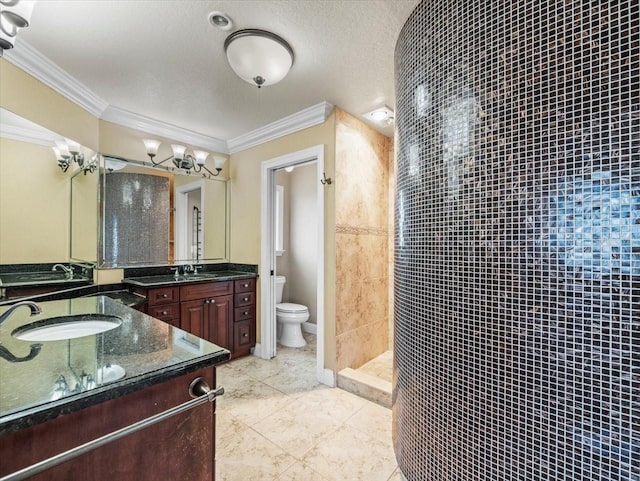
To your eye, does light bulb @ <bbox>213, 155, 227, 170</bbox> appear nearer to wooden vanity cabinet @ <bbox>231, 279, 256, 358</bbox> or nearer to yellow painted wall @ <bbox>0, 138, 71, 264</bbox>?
wooden vanity cabinet @ <bbox>231, 279, 256, 358</bbox>

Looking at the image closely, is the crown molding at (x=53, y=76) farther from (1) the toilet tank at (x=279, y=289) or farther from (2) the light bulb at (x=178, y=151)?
(1) the toilet tank at (x=279, y=289)

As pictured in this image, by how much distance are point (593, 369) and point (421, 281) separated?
0.66m

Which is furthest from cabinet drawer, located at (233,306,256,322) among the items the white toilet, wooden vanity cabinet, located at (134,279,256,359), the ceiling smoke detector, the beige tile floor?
the ceiling smoke detector

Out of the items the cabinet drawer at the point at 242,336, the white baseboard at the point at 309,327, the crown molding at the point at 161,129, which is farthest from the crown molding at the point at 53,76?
the white baseboard at the point at 309,327

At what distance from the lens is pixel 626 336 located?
90 cm

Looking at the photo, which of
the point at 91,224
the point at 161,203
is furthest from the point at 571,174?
the point at 161,203

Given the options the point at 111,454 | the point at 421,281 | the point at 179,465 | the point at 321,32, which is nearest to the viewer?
the point at 111,454

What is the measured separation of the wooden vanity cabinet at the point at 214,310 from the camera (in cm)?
260

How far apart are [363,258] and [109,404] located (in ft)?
7.57

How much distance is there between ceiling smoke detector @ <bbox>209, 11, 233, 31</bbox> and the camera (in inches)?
60.2

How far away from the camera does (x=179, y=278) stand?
2.90 metres

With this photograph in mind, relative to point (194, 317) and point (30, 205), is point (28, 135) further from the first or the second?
point (194, 317)

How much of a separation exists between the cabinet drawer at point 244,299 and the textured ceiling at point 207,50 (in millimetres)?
1785

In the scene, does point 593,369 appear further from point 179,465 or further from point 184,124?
point 184,124
